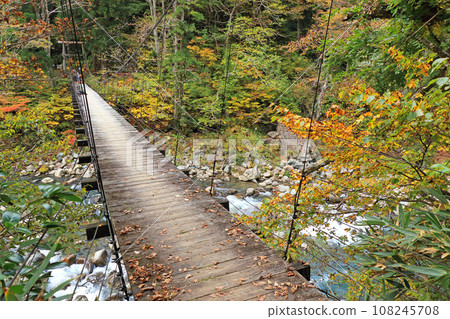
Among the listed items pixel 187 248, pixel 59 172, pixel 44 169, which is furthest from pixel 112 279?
pixel 44 169

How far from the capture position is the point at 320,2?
817 centimetres

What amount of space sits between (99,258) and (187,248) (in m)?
3.26

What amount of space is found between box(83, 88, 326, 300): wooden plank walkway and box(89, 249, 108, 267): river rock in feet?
6.76

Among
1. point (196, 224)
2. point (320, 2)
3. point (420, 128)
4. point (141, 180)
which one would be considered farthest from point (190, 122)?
point (420, 128)

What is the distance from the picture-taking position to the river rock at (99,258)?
4258mm

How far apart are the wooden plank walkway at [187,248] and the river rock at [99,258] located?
2.06m

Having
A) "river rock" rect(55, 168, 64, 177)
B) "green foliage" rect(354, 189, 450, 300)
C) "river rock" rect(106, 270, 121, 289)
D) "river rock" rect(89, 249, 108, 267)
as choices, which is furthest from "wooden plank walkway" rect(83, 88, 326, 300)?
"river rock" rect(55, 168, 64, 177)

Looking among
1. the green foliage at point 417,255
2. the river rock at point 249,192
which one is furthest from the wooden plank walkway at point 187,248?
the river rock at point 249,192

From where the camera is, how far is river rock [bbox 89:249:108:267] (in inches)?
168

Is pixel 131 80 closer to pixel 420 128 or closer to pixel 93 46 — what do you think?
pixel 93 46

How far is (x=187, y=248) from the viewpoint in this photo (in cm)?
186

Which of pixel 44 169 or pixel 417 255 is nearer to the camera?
pixel 417 255

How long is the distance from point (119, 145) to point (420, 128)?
3.89m

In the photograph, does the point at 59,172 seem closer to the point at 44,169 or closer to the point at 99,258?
the point at 44,169
